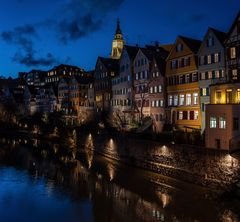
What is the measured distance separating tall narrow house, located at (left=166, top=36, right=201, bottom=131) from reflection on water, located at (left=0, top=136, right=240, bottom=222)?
1206 centimetres

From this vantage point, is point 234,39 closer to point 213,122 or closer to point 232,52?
point 232,52

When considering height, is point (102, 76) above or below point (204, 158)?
above

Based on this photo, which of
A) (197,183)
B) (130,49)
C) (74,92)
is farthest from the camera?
(74,92)

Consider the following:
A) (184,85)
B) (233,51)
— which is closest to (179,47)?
(184,85)

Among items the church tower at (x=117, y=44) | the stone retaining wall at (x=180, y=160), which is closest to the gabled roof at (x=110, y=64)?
the stone retaining wall at (x=180, y=160)

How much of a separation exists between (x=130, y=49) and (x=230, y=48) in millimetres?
26656

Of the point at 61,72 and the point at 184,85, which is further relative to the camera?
the point at 61,72

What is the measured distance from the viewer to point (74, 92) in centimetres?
9056

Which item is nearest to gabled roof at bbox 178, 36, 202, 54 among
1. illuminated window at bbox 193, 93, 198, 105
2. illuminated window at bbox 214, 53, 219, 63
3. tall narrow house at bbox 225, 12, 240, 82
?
illuminated window at bbox 214, 53, 219, 63

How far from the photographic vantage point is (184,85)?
50250mm

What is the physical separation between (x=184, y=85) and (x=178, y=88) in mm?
1510

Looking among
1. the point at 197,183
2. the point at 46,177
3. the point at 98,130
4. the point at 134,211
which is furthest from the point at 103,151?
the point at 134,211

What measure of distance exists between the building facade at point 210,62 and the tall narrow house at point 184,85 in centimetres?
163

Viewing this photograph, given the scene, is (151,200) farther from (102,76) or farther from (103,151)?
(102,76)
